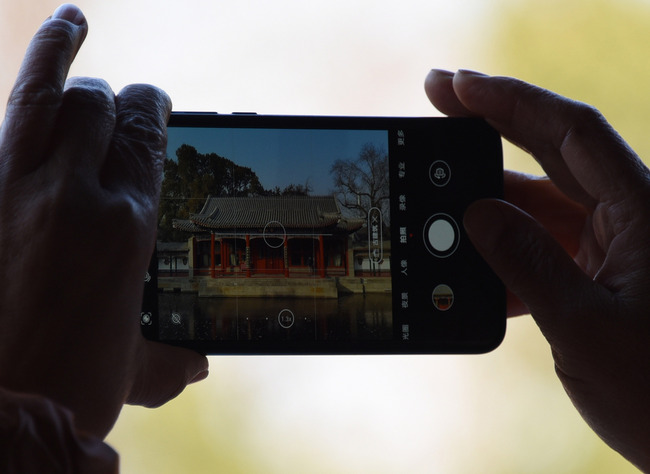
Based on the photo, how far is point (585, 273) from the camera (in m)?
0.42

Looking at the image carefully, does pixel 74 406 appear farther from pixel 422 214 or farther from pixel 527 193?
pixel 527 193

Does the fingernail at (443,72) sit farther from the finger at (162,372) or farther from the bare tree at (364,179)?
the finger at (162,372)

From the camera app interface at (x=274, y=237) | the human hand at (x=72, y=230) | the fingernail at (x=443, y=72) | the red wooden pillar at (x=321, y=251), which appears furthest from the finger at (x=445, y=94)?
the human hand at (x=72, y=230)

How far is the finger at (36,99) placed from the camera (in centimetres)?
35

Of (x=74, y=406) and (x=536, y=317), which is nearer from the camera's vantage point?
(x=74, y=406)

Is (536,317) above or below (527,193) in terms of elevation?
below

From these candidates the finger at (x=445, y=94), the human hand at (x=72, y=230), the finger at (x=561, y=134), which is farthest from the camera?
the finger at (x=445, y=94)

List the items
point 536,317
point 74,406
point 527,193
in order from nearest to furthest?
point 74,406 < point 536,317 < point 527,193

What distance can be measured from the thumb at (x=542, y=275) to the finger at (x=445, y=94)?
17 centimetres

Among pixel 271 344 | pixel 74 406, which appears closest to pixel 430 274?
pixel 271 344

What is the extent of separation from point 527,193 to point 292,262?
12.5 inches

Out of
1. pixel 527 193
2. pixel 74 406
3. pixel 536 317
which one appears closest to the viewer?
pixel 74 406

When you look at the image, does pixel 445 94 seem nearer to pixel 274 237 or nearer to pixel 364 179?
pixel 364 179

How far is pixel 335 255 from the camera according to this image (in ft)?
1.67
